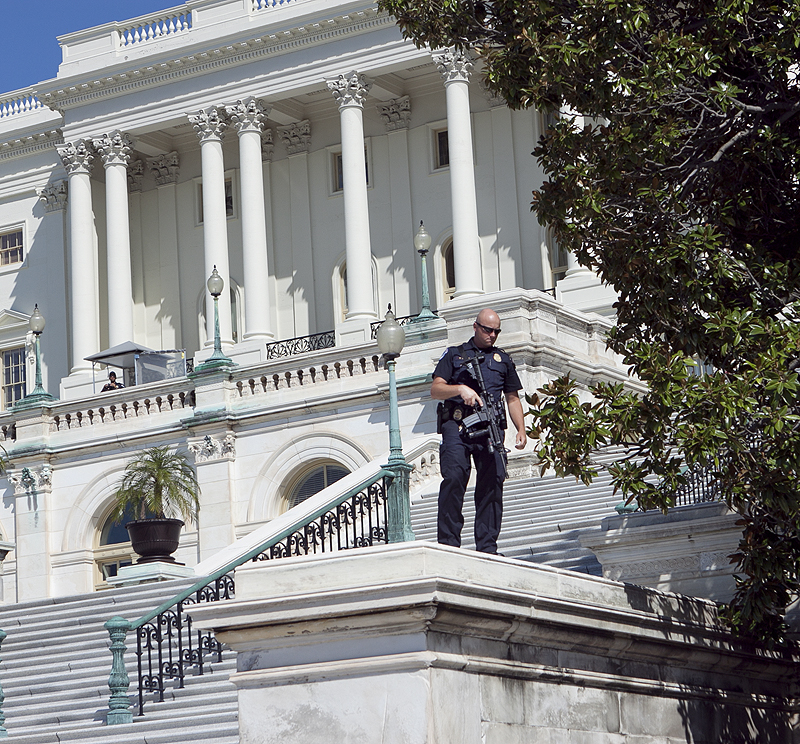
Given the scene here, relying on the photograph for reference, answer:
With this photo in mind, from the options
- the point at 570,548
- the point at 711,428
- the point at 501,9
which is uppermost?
the point at 501,9

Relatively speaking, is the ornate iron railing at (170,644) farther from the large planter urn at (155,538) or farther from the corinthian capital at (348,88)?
the corinthian capital at (348,88)

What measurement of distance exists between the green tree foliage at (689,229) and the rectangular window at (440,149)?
37486 mm

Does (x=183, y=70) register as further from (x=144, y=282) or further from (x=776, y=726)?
(x=776, y=726)

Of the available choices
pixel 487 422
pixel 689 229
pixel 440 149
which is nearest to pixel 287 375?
pixel 440 149

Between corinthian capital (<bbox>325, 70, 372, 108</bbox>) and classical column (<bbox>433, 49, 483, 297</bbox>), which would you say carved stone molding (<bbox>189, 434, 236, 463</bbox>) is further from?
corinthian capital (<bbox>325, 70, 372, 108</bbox>)

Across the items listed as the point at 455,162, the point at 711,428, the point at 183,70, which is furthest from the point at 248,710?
the point at 183,70

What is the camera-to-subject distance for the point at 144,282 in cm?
5422

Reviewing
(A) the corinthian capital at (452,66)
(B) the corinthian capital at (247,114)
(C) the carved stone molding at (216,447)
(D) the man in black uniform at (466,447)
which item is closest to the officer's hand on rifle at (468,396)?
(D) the man in black uniform at (466,447)

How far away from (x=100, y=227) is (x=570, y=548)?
1543 inches

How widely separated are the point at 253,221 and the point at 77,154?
7.21 metres

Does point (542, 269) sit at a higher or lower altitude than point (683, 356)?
higher

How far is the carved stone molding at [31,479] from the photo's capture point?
116 ft

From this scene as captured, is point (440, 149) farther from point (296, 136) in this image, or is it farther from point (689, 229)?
point (689, 229)

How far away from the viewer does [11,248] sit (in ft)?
184
